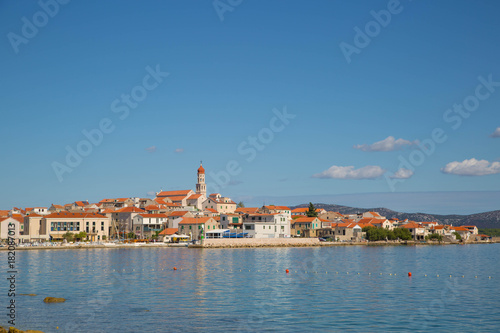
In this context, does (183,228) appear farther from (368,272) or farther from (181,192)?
(368,272)

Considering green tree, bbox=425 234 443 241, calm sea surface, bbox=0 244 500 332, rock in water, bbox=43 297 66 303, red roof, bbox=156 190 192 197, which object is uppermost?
red roof, bbox=156 190 192 197

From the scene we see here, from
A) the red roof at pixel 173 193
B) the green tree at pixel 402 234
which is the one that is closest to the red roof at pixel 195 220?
the red roof at pixel 173 193

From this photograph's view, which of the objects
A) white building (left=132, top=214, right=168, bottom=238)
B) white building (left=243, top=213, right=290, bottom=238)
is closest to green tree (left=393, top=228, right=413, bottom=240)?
white building (left=243, top=213, right=290, bottom=238)

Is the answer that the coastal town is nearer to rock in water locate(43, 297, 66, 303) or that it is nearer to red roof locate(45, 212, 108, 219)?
red roof locate(45, 212, 108, 219)

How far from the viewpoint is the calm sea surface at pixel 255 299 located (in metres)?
29.5

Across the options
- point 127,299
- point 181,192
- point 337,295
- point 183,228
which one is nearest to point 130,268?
point 127,299

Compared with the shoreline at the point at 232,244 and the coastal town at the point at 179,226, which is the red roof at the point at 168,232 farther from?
the shoreline at the point at 232,244

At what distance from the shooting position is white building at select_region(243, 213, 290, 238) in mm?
116688

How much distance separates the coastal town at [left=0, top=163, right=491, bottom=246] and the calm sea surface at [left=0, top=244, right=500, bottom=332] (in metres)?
54.5

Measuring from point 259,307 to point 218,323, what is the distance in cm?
559

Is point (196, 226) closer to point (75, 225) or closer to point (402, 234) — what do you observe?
point (75, 225)

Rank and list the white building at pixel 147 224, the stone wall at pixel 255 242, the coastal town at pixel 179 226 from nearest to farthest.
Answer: the stone wall at pixel 255 242, the coastal town at pixel 179 226, the white building at pixel 147 224

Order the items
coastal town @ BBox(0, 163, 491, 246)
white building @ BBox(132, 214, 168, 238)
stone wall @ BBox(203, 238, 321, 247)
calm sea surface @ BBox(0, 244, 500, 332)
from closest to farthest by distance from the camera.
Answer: calm sea surface @ BBox(0, 244, 500, 332) → stone wall @ BBox(203, 238, 321, 247) → coastal town @ BBox(0, 163, 491, 246) → white building @ BBox(132, 214, 168, 238)

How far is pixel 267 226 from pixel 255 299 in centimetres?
7994
